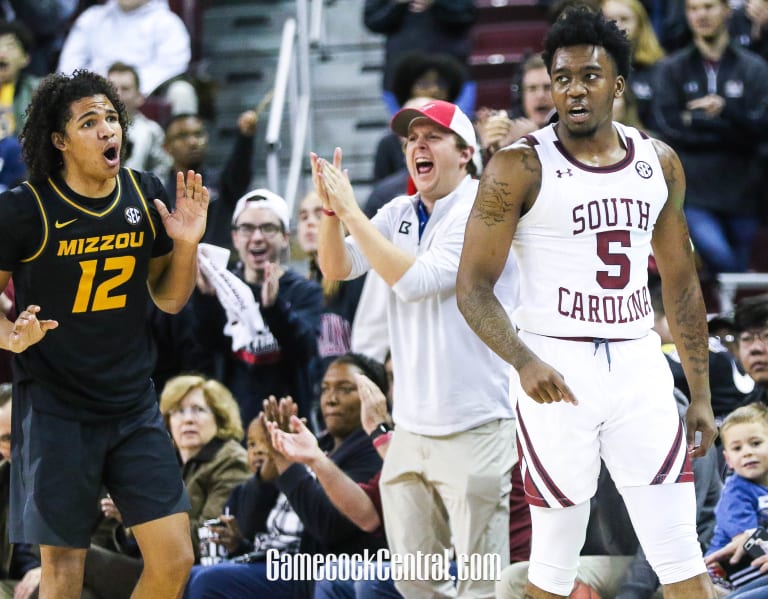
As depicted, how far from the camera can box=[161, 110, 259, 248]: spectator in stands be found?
321 inches

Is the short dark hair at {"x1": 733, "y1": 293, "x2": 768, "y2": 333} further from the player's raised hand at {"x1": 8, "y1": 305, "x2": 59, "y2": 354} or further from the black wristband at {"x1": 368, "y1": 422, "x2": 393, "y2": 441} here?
the player's raised hand at {"x1": 8, "y1": 305, "x2": 59, "y2": 354}

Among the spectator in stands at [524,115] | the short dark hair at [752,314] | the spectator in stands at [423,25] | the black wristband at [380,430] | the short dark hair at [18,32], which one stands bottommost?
the black wristband at [380,430]

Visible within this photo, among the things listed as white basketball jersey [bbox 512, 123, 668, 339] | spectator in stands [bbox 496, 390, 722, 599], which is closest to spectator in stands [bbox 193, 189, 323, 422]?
spectator in stands [bbox 496, 390, 722, 599]

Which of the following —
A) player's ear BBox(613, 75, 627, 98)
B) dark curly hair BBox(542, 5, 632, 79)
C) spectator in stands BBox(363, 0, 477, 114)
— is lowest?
player's ear BBox(613, 75, 627, 98)

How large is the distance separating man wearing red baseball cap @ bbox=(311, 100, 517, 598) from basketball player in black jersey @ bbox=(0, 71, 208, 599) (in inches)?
31.8

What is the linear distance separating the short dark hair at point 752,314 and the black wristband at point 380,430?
5.15 ft

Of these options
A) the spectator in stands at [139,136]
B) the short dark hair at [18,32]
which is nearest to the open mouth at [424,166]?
the spectator in stands at [139,136]

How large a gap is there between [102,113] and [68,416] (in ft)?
3.37

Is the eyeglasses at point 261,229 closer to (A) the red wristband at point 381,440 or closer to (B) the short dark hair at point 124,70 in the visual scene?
(A) the red wristband at point 381,440

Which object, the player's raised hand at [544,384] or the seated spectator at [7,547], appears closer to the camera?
the player's raised hand at [544,384]

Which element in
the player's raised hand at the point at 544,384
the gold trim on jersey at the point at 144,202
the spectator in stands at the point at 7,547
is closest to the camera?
the player's raised hand at the point at 544,384

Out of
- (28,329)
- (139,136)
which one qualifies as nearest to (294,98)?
(139,136)

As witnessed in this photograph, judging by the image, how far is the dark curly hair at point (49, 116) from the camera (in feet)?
15.2

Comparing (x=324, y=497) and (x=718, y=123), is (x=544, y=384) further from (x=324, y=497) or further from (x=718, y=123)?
(x=718, y=123)
